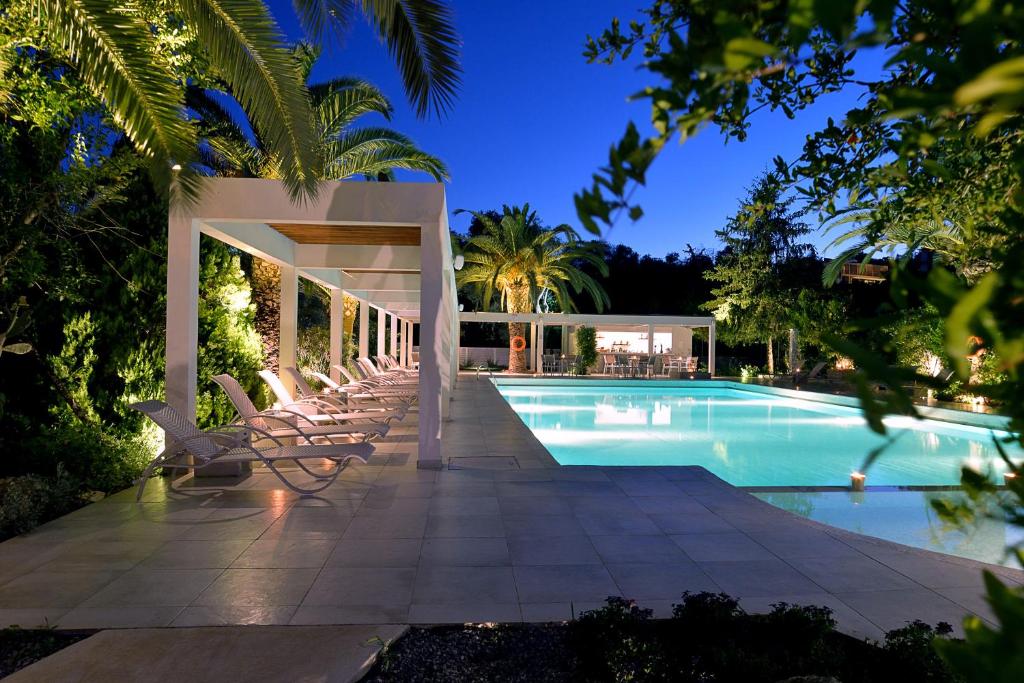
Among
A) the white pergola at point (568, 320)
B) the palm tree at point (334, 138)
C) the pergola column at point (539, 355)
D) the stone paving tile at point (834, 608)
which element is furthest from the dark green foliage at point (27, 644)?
the pergola column at point (539, 355)

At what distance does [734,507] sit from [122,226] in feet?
21.3

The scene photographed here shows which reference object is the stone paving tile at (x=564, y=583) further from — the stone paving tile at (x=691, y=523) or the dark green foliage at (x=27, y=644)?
the dark green foliage at (x=27, y=644)

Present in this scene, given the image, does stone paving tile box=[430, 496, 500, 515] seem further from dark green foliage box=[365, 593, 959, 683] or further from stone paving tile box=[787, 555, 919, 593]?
stone paving tile box=[787, 555, 919, 593]

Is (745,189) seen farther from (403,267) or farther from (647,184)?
(647,184)

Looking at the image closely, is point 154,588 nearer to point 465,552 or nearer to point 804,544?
point 465,552

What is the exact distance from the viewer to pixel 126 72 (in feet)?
16.0

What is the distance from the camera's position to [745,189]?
25984mm

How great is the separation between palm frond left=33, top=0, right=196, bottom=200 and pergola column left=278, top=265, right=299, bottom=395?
489 cm

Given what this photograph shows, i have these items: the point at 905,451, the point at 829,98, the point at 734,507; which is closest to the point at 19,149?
the point at 829,98

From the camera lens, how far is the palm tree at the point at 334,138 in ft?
37.9

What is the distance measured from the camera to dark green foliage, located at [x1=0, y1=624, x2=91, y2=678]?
2.91m

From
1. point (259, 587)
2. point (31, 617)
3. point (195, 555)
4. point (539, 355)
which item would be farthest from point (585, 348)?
point (31, 617)

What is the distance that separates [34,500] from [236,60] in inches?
148

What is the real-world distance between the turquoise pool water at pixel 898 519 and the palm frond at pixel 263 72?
17.8 feet
